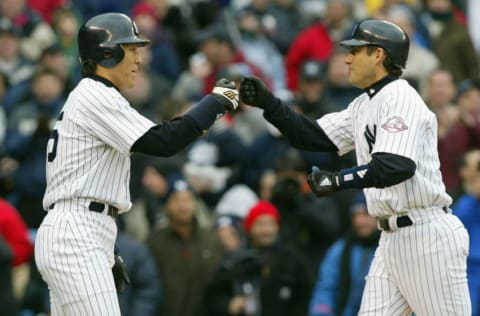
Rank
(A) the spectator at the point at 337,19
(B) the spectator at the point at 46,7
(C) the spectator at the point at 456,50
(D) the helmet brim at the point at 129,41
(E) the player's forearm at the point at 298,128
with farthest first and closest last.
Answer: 1. (B) the spectator at the point at 46,7
2. (A) the spectator at the point at 337,19
3. (C) the spectator at the point at 456,50
4. (E) the player's forearm at the point at 298,128
5. (D) the helmet brim at the point at 129,41

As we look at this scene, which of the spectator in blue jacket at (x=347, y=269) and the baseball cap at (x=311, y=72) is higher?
the baseball cap at (x=311, y=72)

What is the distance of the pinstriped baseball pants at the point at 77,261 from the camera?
7504mm

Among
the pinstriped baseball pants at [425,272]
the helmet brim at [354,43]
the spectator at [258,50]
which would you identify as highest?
the helmet brim at [354,43]

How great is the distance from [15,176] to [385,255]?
541cm

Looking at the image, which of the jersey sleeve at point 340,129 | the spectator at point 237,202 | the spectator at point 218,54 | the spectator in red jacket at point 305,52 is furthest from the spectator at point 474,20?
the jersey sleeve at point 340,129

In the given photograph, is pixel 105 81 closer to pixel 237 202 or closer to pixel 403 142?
pixel 403 142

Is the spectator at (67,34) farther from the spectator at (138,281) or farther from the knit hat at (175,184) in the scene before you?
the spectator at (138,281)

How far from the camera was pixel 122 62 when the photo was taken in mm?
7918

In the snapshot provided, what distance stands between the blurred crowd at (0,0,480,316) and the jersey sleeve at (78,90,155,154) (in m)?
3.41

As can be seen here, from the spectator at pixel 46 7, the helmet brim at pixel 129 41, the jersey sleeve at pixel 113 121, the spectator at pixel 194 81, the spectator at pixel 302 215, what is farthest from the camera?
the spectator at pixel 46 7

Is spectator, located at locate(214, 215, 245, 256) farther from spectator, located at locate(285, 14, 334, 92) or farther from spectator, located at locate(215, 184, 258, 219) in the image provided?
spectator, located at locate(285, 14, 334, 92)

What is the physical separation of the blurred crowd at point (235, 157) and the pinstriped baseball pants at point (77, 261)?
3.31 meters

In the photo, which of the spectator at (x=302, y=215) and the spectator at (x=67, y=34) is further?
the spectator at (x=67, y=34)

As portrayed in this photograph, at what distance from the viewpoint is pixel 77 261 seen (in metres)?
7.52
